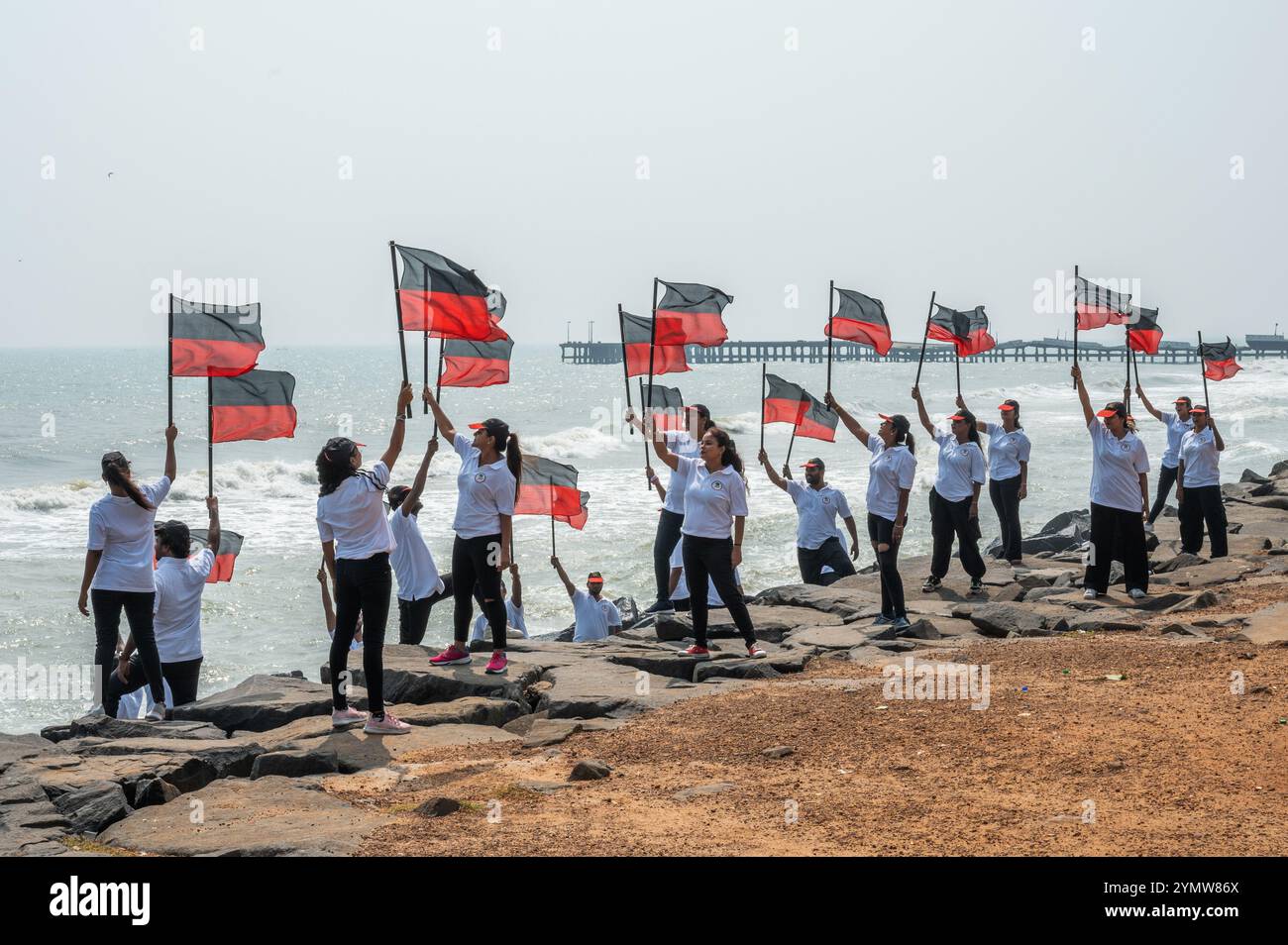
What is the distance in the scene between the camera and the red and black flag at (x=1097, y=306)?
1412 cm

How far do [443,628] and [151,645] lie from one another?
9327 millimetres

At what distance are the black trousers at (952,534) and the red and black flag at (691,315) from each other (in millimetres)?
2631

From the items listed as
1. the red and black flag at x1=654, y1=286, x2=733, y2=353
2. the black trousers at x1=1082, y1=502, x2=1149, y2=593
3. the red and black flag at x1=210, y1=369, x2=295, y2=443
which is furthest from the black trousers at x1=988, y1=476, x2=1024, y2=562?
the red and black flag at x1=210, y1=369, x2=295, y2=443

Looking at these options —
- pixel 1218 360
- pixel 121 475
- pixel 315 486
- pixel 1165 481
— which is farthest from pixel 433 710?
pixel 315 486

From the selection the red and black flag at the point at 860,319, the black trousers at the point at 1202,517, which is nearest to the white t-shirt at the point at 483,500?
the red and black flag at the point at 860,319

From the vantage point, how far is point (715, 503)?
351 inches

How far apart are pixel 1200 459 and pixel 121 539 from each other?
433 inches

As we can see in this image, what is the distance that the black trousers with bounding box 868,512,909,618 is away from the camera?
33.8 ft

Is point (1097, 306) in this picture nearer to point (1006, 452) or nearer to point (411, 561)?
point (1006, 452)

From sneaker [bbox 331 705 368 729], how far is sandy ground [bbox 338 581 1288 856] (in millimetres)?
691

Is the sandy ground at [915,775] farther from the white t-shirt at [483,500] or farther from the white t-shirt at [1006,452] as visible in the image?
the white t-shirt at [1006,452]

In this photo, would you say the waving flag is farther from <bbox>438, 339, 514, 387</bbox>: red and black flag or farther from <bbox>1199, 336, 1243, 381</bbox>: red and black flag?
<bbox>1199, 336, 1243, 381</bbox>: red and black flag
